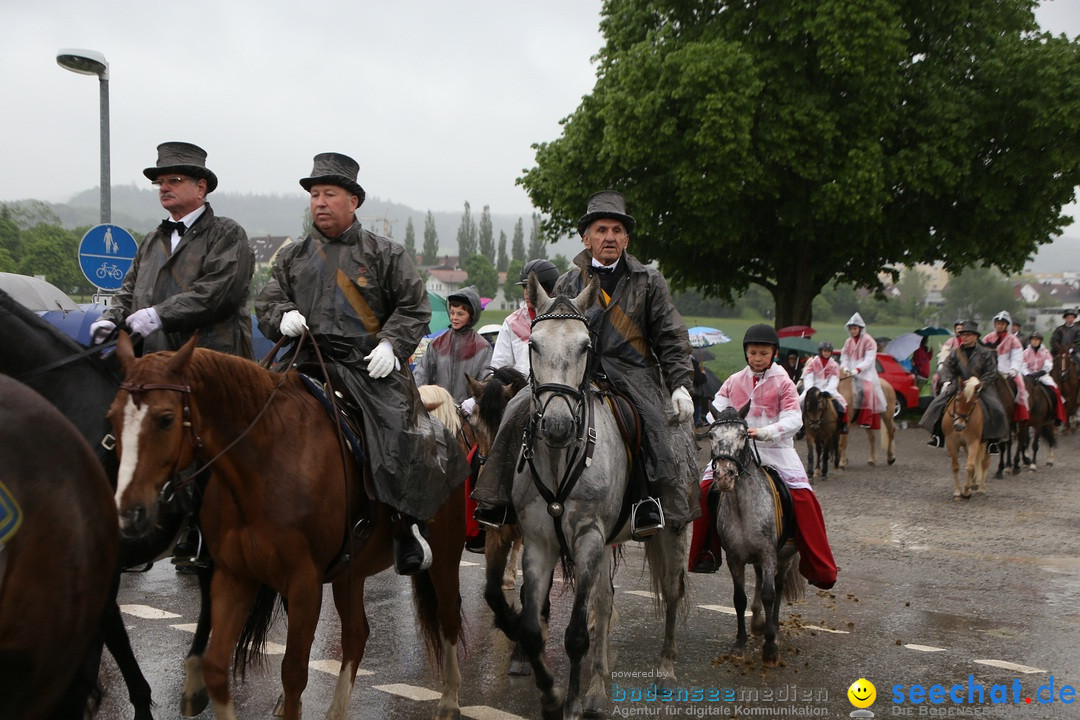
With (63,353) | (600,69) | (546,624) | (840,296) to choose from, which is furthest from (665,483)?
(840,296)

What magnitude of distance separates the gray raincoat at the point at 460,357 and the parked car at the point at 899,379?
18532mm

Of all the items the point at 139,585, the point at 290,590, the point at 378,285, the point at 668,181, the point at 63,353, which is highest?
the point at 668,181

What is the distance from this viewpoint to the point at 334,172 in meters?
6.15

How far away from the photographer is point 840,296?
81.8m

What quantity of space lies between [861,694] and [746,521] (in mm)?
1658

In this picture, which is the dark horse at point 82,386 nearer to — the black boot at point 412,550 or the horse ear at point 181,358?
the horse ear at point 181,358

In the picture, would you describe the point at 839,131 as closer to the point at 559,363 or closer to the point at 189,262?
the point at 559,363

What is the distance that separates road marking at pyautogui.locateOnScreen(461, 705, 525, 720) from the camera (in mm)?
6148

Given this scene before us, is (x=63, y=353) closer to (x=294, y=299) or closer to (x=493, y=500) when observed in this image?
(x=294, y=299)

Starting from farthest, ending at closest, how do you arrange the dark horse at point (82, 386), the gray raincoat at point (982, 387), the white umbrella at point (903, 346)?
the white umbrella at point (903, 346) < the gray raincoat at point (982, 387) < the dark horse at point (82, 386)

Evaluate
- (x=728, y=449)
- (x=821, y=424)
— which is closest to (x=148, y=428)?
(x=728, y=449)

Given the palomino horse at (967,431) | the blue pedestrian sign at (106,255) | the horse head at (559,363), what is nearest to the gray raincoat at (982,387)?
the palomino horse at (967,431)

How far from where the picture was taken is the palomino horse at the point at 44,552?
2928 millimetres

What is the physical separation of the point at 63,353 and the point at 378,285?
1726mm
